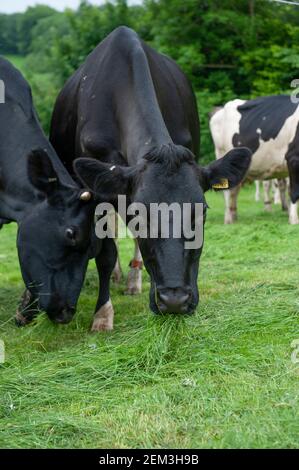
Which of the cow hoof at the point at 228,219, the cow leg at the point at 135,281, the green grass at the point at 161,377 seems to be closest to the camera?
the green grass at the point at 161,377

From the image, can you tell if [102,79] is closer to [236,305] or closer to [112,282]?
[236,305]

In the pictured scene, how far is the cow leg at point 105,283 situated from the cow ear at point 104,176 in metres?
1.18

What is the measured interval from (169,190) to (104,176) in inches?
21.9

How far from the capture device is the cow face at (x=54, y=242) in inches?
196

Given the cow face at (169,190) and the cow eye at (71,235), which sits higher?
the cow face at (169,190)

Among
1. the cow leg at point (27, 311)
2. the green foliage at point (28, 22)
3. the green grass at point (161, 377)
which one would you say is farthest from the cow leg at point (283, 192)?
the green foliage at point (28, 22)

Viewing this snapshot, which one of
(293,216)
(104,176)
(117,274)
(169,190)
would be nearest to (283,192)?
(293,216)

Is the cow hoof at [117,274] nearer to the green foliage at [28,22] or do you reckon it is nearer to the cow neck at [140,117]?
the cow neck at [140,117]

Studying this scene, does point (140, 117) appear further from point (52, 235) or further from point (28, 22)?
point (28, 22)

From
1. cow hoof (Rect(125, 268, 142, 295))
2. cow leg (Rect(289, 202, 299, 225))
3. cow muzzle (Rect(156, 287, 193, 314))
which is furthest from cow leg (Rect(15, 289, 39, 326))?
cow leg (Rect(289, 202, 299, 225))

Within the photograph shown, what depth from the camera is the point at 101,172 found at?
182 inches

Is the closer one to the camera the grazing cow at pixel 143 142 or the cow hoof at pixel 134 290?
the grazing cow at pixel 143 142

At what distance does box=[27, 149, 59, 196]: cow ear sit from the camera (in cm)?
494

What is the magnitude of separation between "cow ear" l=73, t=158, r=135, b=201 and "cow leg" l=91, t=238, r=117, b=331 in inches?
46.4
